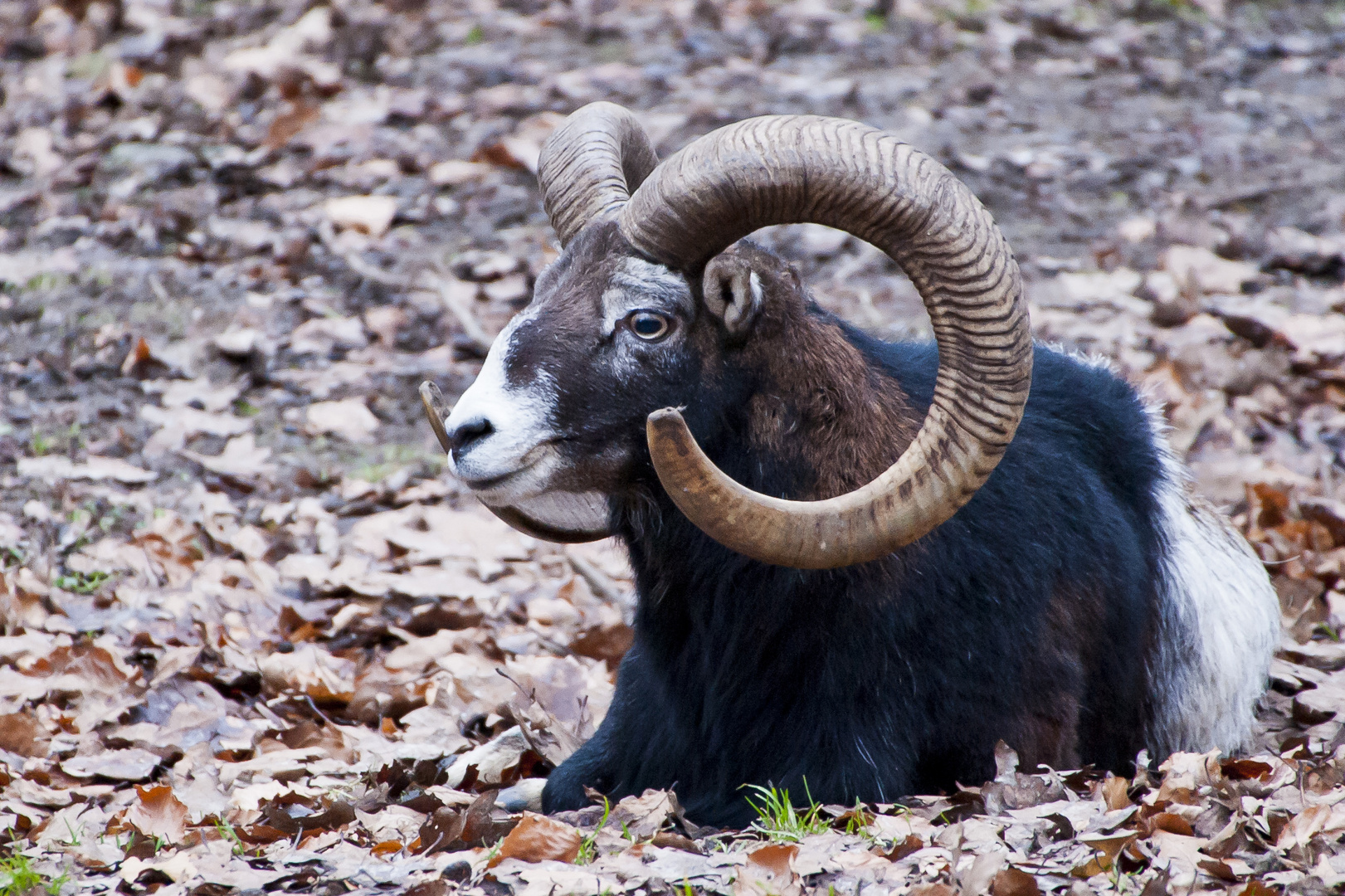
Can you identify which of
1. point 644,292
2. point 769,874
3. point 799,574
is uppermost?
point 644,292

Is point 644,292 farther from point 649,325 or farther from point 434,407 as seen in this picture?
point 434,407

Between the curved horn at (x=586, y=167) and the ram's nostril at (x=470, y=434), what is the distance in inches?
40.2

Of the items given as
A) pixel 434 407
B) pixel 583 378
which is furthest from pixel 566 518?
pixel 583 378

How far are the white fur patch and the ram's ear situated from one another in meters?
2.04

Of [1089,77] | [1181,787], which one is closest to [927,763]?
[1181,787]

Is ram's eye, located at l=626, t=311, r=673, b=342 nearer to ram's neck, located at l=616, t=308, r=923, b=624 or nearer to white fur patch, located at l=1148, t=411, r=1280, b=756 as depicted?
ram's neck, located at l=616, t=308, r=923, b=624

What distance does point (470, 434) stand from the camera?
448 cm

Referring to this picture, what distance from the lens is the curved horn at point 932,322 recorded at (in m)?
4.15

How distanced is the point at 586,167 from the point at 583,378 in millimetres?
1078

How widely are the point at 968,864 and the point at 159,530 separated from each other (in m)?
5.29

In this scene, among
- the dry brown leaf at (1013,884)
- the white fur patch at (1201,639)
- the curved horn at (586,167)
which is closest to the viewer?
the dry brown leaf at (1013,884)

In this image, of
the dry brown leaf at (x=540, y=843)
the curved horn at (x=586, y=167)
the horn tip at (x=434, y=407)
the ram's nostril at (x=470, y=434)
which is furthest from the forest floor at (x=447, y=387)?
the curved horn at (x=586, y=167)

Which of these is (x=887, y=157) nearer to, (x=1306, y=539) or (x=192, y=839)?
(x=192, y=839)

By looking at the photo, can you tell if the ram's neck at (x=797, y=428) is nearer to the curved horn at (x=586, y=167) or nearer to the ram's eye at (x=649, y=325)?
the ram's eye at (x=649, y=325)
